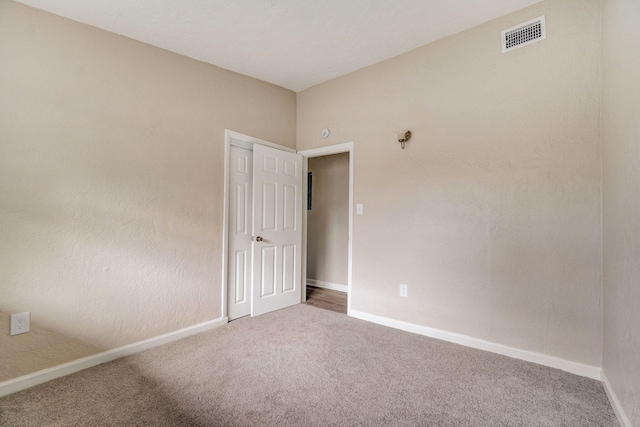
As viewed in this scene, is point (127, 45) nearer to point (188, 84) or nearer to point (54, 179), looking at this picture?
point (188, 84)

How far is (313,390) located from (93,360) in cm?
177

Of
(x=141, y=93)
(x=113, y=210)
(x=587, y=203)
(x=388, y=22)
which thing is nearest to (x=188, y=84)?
(x=141, y=93)

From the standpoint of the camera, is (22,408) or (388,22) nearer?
(22,408)

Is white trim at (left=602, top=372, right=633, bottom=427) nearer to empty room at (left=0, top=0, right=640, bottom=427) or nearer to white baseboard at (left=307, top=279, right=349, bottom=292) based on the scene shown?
empty room at (left=0, top=0, right=640, bottom=427)

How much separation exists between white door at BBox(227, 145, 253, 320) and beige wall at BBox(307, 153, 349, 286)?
1.71 m

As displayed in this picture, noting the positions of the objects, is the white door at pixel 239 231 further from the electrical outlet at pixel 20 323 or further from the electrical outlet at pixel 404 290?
the electrical outlet at pixel 404 290

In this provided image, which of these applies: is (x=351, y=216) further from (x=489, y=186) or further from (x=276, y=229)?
(x=489, y=186)

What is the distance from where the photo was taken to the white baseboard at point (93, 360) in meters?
1.91

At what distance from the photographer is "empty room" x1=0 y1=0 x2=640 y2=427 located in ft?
5.80

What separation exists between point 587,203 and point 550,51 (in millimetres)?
1184

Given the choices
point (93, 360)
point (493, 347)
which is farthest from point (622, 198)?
point (93, 360)

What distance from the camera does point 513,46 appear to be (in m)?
2.33

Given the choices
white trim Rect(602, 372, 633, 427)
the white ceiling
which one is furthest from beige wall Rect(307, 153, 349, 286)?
white trim Rect(602, 372, 633, 427)

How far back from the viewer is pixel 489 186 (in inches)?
96.3
